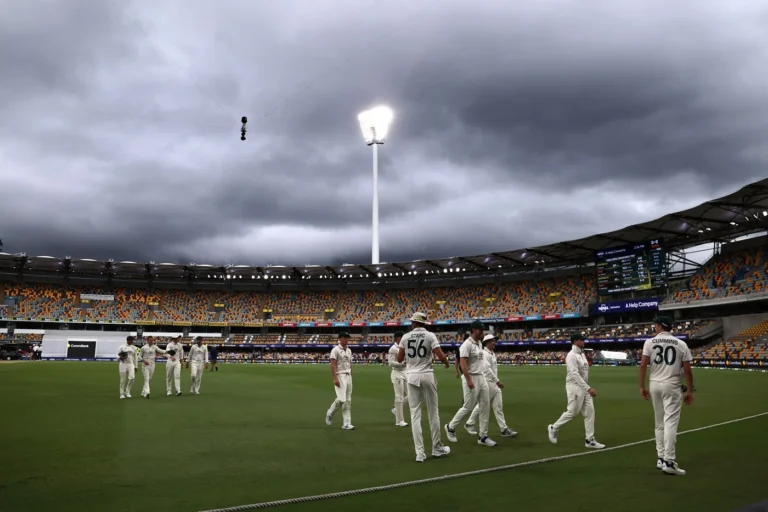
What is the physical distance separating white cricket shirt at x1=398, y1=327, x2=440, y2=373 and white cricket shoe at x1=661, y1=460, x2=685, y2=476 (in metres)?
3.50

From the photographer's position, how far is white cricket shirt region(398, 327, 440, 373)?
26.4 ft

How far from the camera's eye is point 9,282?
75062mm

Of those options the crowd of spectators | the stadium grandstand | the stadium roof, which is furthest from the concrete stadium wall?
the crowd of spectators

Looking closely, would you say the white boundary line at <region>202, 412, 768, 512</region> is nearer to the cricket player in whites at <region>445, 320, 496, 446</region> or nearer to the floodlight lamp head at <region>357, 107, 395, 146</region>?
the cricket player in whites at <region>445, 320, 496, 446</region>

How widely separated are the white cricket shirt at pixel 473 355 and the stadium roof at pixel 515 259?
130 feet

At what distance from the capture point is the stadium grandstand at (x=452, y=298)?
48.1m

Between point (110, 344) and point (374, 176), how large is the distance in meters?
41.9

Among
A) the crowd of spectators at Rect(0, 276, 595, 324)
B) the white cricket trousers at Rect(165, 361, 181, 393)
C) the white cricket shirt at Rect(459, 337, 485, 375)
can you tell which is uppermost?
the crowd of spectators at Rect(0, 276, 595, 324)

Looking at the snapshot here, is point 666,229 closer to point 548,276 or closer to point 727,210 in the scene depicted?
point 727,210

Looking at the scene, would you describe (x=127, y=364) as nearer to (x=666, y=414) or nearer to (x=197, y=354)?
(x=197, y=354)

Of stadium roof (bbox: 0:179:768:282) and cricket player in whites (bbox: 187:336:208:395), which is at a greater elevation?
stadium roof (bbox: 0:179:768:282)

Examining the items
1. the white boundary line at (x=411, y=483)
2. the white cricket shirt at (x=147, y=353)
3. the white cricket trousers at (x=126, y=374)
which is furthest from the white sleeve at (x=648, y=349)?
the white cricket shirt at (x=147, y=353)

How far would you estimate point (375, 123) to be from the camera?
61438mm

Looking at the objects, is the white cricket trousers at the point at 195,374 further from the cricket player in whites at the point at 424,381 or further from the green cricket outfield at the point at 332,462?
the cricket player in whites at the point at 424,381
